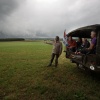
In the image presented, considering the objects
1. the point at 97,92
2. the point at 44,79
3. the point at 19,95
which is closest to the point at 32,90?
the point at 19,95

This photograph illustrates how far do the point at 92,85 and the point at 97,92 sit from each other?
25.9 inches

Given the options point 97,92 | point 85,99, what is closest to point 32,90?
point 85,99

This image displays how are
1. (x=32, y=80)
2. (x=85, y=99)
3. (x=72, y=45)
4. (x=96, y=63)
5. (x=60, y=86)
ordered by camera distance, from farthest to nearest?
(x=72, y=45) → (x=32, y=80) → (x=60, y=86) → (x=96, y=63) → (x=85, y=99)

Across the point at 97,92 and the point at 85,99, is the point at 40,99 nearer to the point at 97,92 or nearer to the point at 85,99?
the point at 85,99

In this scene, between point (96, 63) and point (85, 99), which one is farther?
point (96, 63)

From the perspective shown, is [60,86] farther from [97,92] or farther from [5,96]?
[5,96]

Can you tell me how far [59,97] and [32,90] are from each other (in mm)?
1059

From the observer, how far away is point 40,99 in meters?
4.04

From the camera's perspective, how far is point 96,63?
4551 millimetres

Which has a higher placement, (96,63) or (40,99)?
(96,63)

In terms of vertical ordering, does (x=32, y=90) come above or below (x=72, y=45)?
below

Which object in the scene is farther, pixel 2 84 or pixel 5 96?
pixel 2 84

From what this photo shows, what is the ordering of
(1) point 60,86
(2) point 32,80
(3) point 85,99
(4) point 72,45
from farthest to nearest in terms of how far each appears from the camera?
(4) point 72,45 < (2) point 32,80 < (1) point 60,86 < (3) point 85,99

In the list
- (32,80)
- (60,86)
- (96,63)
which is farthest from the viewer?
(32,80)
